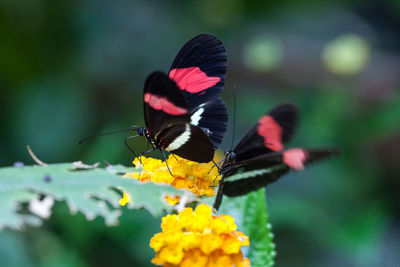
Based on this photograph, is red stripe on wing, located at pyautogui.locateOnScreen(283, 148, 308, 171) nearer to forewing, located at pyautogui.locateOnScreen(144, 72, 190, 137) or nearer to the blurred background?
forewing, located at pyautogui.locateOnScreen(144, 72, 190, 137)

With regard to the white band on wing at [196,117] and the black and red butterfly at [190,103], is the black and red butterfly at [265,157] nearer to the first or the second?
the black and red butterfly at [190,103]

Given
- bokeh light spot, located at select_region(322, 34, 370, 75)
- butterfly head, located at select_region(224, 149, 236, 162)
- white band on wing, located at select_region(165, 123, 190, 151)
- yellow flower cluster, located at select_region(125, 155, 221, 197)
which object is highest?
bokeh light spot, located at select_region(322, 34, 370, 75)

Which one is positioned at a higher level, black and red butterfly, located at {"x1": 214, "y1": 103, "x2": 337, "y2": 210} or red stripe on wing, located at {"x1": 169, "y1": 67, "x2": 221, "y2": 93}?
red stripe on wing, located at {"x1": 169, "y1": 67, "x2": 221, "y2": 93}

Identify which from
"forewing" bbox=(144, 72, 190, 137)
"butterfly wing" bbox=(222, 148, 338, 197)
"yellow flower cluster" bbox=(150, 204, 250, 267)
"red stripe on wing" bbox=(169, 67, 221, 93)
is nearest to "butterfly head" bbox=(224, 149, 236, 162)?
"butterfly wing" bbox=(222, 148, 338, 197)

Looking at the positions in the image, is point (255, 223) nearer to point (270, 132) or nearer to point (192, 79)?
point (270, 132)

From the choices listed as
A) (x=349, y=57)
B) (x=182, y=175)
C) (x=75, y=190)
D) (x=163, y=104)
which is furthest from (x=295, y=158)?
(x=349, y=57)

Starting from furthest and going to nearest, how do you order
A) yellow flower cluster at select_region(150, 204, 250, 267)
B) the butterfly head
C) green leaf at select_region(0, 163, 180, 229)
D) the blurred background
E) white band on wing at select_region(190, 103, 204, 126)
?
the blurred background → white band on wing at select_region(190, 103, 204, 126) → the butterfly head → yellow flower cluster at select_region(150, 204, 250, 267) → green leaf at select_region(0, 163, 180, 229)
